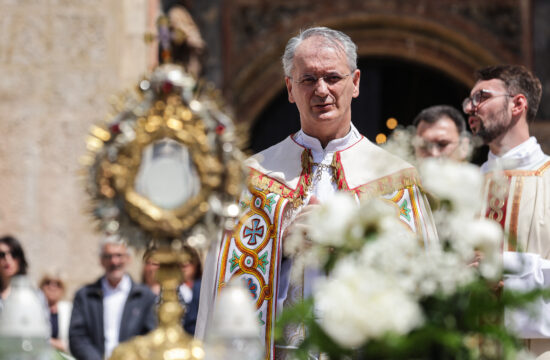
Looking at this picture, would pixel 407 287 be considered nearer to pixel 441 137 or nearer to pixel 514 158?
pixel 514 158

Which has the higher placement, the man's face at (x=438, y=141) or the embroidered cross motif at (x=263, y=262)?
the man's face at (x=438, y=141)

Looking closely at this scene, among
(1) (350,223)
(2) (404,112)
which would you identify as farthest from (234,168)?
(2) (404,112)

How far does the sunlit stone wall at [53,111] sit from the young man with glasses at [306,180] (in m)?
3.90

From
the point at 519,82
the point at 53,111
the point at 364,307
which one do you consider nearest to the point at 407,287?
the point at 364,307

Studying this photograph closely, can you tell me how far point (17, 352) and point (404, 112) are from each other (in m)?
7.45

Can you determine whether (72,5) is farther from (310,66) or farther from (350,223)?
(350,223)

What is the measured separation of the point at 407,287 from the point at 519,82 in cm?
245

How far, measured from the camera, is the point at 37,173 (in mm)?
7250

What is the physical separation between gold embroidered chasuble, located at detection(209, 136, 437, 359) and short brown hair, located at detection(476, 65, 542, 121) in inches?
32.1

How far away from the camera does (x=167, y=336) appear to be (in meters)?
2.11

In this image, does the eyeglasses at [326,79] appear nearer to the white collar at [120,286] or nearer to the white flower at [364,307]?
the white flower at [364,307]

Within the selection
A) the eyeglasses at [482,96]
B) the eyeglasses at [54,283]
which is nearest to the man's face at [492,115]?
the eyeglasses at [482,96]

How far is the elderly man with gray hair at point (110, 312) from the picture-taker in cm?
545

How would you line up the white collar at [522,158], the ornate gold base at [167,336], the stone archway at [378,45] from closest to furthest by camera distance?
the ornate gold base at [167,336], the white collar at [522,158], the stone archway at [378,45]
